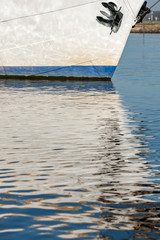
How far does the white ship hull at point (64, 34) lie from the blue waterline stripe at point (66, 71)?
0.18 ft

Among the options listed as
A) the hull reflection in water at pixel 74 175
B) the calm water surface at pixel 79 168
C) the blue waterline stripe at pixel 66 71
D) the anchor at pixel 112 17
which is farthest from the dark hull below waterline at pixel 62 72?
the hull reflection in water at pixel 74 175

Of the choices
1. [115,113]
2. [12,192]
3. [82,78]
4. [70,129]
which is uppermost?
[12,192]

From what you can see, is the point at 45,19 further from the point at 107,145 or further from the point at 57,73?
the point at 107,145

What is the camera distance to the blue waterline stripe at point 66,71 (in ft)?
106

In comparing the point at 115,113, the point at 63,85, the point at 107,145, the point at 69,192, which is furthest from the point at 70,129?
the point at 63,85

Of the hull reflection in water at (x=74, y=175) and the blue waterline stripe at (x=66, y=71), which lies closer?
the hull reflection in water at (x=74, y=175)

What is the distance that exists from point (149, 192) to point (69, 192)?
55.4 inches

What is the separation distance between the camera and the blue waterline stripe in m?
32.3

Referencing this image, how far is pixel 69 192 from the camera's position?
1054cm

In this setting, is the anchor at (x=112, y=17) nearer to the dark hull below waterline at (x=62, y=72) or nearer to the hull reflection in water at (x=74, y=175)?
the dark hull below waterline at (x=62, y=72)

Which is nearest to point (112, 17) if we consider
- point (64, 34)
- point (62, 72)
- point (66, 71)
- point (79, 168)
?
point (64, 34)

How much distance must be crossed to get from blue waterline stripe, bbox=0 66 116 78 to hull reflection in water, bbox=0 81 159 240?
10355 mm

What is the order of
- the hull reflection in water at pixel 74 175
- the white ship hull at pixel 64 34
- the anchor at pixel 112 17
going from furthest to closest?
1. the white ship hull at pixel 64 34
2. the anchor at pixel 112 17
3. the hull reflection in water at pixel 74 175

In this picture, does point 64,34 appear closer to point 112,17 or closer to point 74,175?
point 112,17
